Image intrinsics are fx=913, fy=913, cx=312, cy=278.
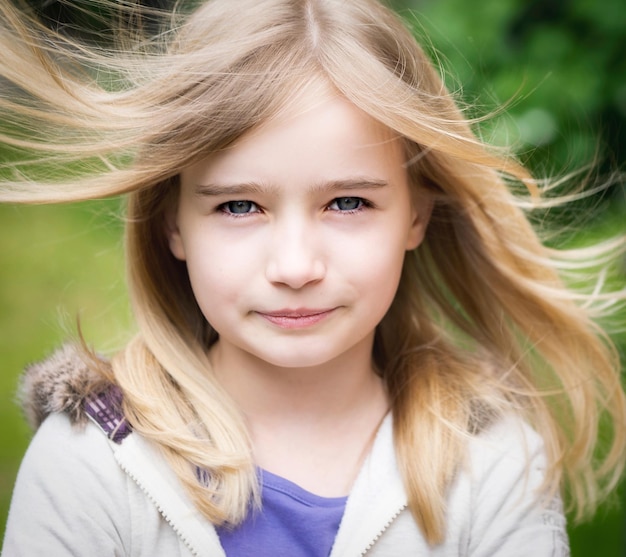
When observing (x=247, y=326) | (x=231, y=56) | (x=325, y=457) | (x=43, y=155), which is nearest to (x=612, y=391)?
(x=325, y=457)

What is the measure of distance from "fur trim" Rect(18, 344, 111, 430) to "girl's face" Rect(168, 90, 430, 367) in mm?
306

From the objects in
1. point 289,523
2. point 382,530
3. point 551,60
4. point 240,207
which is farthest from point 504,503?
point 551,60

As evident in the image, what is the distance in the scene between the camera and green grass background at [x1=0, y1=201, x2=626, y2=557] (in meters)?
2.97

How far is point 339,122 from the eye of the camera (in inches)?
66.5

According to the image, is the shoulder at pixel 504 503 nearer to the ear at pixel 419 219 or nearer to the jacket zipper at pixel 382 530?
the jacket zipper at pixel 382 530

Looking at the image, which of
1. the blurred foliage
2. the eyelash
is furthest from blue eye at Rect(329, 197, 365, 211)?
the blurred foliage

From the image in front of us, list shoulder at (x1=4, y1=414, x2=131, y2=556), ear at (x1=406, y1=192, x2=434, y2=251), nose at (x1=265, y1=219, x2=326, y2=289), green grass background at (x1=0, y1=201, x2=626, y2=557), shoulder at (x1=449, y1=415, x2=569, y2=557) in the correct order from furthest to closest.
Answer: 1. green grass background at (x1=0, y1=201, x2=626, y2=557)
2. ear at (x1=406, y1=192, x2=434, y2=251)
3. shoulder at (x1=449, y1=415, x2=569, y2=557)
4. shoulder at (x1=4, y1=414, x2=131, y2=556)
5. nose at (x1=265, y1=219, x2=326, y2=289)

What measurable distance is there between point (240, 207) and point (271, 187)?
0.10 metres

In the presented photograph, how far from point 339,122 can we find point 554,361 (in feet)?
3.07

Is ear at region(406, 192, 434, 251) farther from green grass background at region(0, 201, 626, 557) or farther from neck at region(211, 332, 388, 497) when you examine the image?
green grass background at region(0, 201, 626, 557)

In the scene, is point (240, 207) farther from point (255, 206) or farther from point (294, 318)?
point (294, 318)

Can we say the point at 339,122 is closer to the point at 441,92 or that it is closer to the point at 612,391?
the point at 441,92

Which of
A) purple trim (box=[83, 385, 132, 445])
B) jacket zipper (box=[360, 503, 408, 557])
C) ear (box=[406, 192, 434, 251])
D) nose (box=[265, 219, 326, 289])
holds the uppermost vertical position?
ear (box=[406, 192, 434, 251])

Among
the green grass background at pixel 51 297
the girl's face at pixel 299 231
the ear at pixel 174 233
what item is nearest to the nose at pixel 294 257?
the girl's face at pixel 299 231
